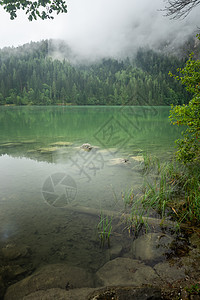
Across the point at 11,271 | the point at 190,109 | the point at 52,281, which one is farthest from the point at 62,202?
the point at 190,109

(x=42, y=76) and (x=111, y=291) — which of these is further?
(x=42, y=76)

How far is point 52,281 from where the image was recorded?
3.34m

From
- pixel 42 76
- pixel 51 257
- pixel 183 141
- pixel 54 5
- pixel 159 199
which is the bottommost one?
pixel 51 257

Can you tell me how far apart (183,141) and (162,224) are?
3.12 metres

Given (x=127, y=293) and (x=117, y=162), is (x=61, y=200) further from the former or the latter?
(x=117, y=162)

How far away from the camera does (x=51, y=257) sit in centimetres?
403

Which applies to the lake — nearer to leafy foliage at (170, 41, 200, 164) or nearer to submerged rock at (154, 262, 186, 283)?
submerged rock at (154, 262, 186, 283)

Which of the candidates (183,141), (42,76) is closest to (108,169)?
(183,141)

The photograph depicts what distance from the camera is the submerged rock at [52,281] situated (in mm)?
3162

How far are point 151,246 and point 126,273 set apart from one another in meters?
0.97

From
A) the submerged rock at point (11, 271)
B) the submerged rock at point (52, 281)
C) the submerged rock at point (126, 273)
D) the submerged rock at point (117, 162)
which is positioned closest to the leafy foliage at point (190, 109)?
the submerged rock at point (126, 273)

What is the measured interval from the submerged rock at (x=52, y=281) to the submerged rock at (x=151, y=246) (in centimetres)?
109

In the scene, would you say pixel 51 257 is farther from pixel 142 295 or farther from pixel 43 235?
pixel 142 295

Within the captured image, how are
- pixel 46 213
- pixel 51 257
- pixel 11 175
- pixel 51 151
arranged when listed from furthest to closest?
pixel 51 151 < pixel 11 175 < pixel 46 213 < pixel 51 257
